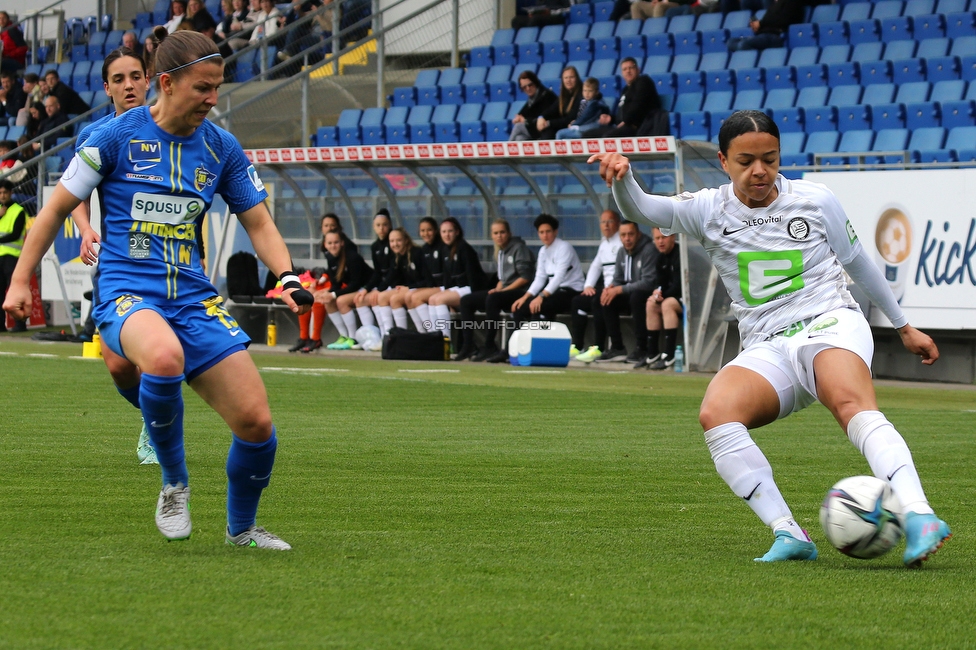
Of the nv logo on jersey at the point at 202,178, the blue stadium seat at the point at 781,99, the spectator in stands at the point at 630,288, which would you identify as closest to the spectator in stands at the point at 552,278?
the spectator in stands at the point at 630,288

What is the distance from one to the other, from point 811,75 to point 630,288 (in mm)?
4418

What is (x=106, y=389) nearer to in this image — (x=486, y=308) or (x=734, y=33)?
(x=486, y=308)

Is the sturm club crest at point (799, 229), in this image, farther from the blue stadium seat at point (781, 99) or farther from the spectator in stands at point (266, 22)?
the spectator in stands at point (266, 22)

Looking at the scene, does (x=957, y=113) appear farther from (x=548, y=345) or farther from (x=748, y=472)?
(x=748, y=472)

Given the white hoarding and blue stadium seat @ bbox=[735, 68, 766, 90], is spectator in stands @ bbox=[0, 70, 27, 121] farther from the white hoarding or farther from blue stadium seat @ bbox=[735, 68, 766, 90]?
the white hoarding

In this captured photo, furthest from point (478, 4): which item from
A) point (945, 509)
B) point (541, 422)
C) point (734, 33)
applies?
point (945, 509)

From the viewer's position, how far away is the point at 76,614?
3.48 m

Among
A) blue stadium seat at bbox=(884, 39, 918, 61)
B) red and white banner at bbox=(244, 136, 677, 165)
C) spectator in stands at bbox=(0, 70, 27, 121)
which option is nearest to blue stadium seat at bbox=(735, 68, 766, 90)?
blue stadium seat at bbox=(884, 39, 918, 61)

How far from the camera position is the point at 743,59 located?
62.5 feet

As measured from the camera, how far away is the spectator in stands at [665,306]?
1564cm

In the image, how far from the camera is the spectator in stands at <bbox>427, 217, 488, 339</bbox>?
1755 cm

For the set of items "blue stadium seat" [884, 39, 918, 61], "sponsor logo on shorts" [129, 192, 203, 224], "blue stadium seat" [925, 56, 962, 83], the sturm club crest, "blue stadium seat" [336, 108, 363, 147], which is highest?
"blue stadium seat" [884, 39, 918, 61]

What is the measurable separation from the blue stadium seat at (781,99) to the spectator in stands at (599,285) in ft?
8.98

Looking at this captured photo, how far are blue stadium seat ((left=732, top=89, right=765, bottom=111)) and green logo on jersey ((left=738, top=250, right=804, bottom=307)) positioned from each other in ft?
43.5
